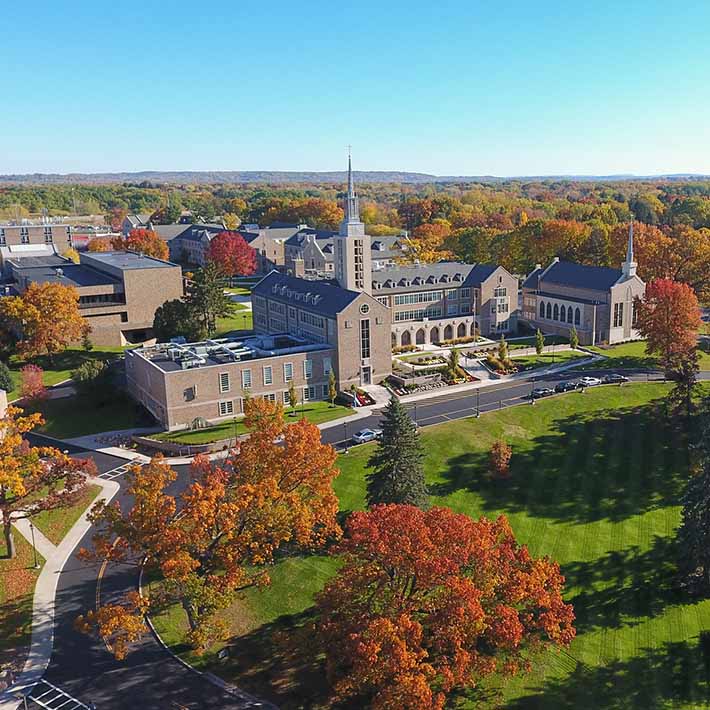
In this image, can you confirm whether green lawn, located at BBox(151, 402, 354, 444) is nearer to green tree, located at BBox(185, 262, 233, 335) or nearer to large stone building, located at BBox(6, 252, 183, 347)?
green tree, located at BBox(185, 262, 233, 335)

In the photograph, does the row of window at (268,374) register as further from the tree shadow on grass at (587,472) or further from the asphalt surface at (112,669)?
the asphalt surface at (112,669)

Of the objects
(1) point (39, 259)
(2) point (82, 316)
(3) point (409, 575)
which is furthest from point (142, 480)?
(1) point (39, 259)

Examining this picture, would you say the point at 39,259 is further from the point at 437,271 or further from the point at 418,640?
the point at 418,640

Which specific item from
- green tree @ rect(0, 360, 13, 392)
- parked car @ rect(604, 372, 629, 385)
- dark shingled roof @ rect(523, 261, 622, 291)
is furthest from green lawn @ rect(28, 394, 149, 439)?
dark shingled roof @ rect(523, 261, 622, 291)

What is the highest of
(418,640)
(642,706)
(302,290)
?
(302,290)

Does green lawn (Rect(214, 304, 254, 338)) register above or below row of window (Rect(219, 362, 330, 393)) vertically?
above

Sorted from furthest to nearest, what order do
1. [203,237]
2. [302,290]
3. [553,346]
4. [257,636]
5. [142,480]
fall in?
[203,237], [553,346], [302,290], [257,636], [142,480]
